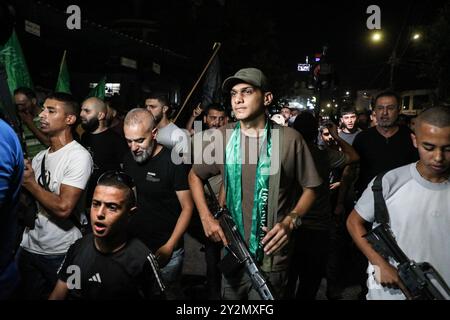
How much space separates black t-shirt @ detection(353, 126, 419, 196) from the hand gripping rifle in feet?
6.28

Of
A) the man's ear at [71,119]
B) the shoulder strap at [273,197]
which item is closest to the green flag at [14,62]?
the man's ear at [71,119]

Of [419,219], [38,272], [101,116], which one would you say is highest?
[101,116]

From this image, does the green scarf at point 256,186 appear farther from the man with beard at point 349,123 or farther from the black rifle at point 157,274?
the man with beard at point 349,123

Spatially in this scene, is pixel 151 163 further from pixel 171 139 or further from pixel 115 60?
pixel 115 60

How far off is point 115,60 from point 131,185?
30.6 feet

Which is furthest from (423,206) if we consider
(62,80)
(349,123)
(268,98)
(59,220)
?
(62,80)

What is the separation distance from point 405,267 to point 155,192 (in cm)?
203

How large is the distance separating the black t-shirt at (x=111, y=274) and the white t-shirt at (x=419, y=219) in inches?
62.5

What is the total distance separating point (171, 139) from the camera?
433 centimetres

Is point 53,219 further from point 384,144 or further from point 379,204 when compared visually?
point 384,144

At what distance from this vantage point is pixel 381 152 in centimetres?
433

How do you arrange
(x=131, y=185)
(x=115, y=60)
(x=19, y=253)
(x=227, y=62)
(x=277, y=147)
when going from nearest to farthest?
(x=131, y=185), (x=277, y=147), (x=19, y=253), (x=115, y=60), (x=227, y=62)

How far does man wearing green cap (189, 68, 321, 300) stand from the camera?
2748 mm
